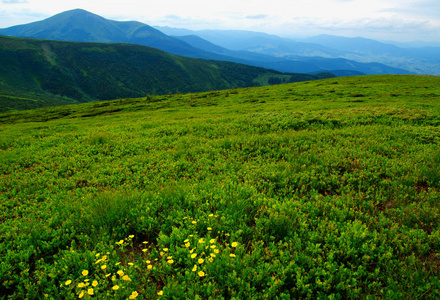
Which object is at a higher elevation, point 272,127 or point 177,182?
point 272,127

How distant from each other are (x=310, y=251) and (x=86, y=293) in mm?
3521

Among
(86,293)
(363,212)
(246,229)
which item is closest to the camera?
(86,293)

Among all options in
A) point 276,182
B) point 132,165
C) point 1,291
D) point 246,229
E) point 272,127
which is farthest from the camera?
point 272,127

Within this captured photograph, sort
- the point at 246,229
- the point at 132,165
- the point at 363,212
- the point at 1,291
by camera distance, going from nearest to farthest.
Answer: the point at 1,291, the point at 246,229, the point at 363,212, the point at 132,165

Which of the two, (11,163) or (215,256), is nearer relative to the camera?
(215,256)

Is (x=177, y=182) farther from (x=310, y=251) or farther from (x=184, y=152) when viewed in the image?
(x=310, y=251)

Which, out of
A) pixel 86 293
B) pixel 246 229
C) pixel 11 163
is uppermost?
pixel 246 229

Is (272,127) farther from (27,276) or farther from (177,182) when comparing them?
(27,276)

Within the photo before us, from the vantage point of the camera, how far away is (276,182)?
A: 244 inches

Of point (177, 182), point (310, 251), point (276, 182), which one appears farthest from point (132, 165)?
point (310, 251)

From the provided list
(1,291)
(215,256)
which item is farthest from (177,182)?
(1,291)

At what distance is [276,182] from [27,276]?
5.61 meters

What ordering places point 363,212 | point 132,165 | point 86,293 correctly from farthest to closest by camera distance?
point 132,165, point 363,212, point 86,293

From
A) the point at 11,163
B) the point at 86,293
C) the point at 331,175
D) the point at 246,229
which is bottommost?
the point at 11,163
